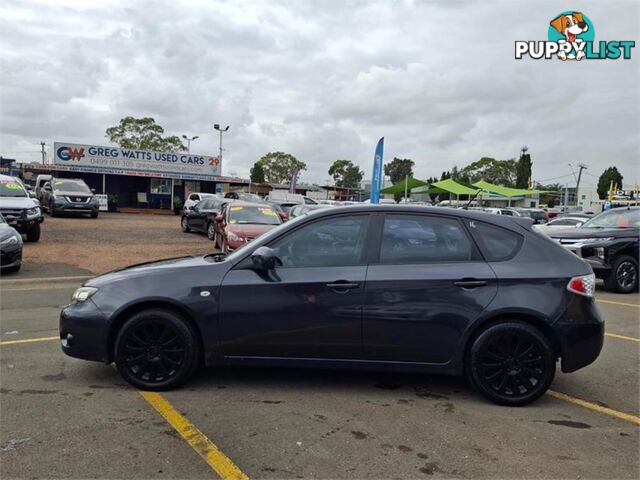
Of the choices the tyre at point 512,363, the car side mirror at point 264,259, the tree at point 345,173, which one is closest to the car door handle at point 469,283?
the tyre at point 512,363

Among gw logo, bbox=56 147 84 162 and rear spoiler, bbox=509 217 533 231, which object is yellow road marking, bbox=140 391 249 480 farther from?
gw logo, bbox=56 147 84 162

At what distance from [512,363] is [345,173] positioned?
369 ft

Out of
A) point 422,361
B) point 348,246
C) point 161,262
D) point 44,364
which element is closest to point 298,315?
point 348,246

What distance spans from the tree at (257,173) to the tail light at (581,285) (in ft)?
284

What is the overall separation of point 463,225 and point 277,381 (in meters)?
2.06

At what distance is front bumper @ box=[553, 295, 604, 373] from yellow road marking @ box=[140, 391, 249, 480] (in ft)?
8.64

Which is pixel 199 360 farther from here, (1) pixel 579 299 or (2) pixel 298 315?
(1) pixel 579 299

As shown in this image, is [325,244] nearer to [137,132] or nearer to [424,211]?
[424,211]

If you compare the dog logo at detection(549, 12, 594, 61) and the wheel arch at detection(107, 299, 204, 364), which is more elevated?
the dog logo at detection(549, 12, 594, 61)

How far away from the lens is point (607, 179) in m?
76.8

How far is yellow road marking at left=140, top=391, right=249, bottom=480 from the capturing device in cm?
312

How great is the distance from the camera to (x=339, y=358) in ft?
13.7

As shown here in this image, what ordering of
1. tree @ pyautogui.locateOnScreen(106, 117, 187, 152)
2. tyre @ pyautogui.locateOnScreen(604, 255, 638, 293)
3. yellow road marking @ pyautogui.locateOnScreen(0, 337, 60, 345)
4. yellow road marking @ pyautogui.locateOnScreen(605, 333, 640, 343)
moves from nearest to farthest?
yellow road marking @ pyautogui.locateOnScreen(0, 337, 60, 345) < yellow road marking @ pyautogui.locateOnScreen(605, 333, 640, 343) < tyre @ pyautogui.locateOnScreen(604, 255, 638, 293) < tree @ pyautogui.locateOnScreen(106, 117, 187, 152)

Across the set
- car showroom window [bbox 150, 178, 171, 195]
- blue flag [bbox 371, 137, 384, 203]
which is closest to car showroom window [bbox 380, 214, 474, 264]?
blue flag [bbox 371, 137, 384, 203]
